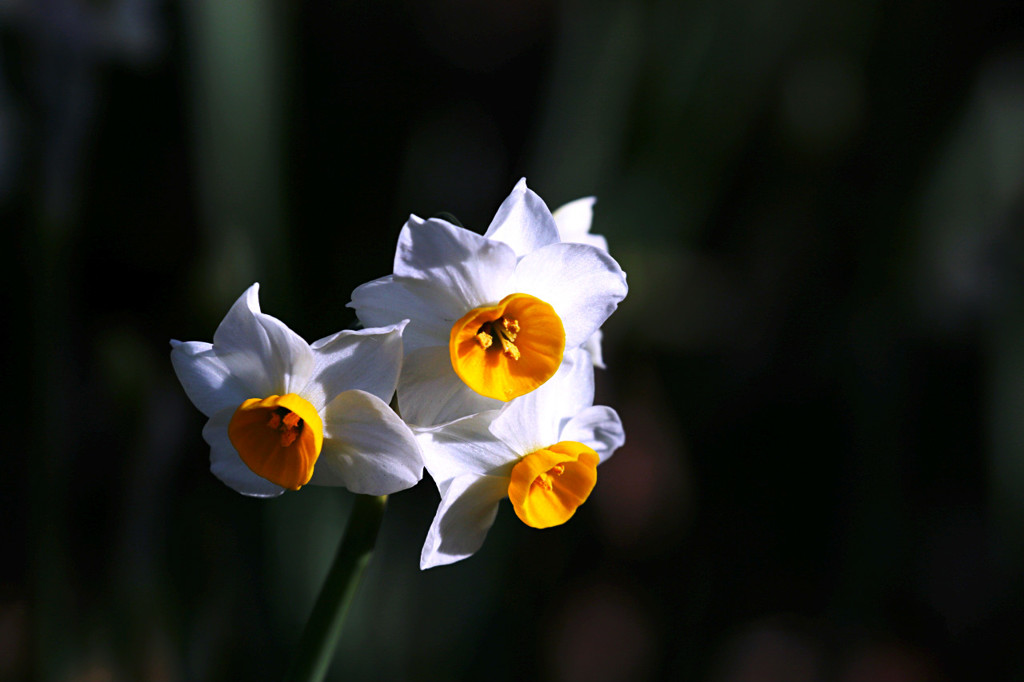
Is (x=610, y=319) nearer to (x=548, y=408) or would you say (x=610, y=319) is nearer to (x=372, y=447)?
(x=548, y=408)

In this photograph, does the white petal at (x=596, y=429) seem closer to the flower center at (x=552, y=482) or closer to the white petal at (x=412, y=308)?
the flower center at (x=552, y=482)

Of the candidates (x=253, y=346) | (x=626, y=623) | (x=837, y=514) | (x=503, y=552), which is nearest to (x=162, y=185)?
(x=503, y=552)

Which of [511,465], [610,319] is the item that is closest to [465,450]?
[511,465]

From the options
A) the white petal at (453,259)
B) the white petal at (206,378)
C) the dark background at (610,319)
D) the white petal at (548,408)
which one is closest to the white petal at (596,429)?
the white petal at (548,408)

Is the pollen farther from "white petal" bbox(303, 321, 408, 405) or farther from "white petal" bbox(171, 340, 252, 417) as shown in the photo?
"white petal" bbox(171, 340, 252, 417)

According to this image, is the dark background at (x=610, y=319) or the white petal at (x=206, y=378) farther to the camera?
the dark background at (x=610, y=319)

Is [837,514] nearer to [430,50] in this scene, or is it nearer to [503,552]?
[503,552]

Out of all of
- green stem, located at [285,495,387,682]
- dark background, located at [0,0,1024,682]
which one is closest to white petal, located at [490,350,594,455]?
green stem, located at [285,495,387,682]
